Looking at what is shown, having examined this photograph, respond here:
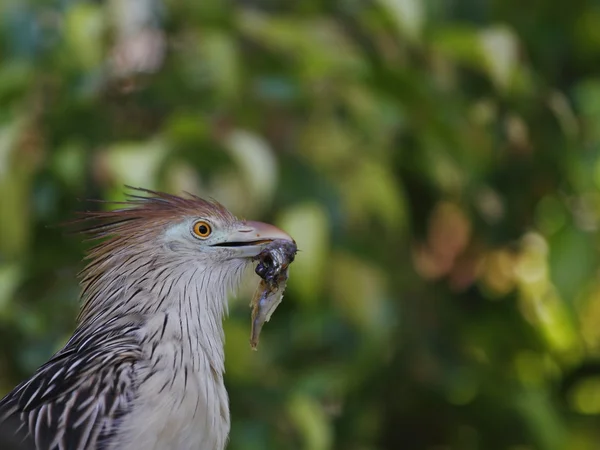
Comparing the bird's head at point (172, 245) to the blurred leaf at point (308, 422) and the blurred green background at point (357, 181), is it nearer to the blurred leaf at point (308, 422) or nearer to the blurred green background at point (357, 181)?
the blurred green background at point (357, 181)

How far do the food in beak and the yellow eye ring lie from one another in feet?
0.44

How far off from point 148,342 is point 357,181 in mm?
1953

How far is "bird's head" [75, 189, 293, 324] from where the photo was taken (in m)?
2.67

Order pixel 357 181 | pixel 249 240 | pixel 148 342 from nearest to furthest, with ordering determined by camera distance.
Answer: pixel 148 342 → pixel 249 240 → pixel 357 181

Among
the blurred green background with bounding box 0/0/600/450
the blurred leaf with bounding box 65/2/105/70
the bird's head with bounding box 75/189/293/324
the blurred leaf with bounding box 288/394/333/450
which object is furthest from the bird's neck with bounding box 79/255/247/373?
the blurred leaf with bounding box 65/2/105/70

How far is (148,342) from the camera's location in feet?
8.17

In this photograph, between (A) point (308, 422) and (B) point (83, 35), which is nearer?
(A) point (308, 422)

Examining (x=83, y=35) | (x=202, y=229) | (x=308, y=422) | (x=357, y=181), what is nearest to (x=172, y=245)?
(x=202, y=229)

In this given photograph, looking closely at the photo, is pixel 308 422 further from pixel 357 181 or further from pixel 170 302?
pixel 170 302

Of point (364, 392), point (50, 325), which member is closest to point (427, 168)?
point (364, 392)

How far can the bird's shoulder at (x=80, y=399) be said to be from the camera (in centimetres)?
232

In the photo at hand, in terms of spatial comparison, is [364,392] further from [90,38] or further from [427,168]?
[90,38]

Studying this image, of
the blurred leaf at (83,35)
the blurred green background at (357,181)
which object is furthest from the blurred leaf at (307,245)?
the blurred leaf at (83,35)

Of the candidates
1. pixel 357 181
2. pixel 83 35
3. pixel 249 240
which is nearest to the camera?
pixel 249 240
